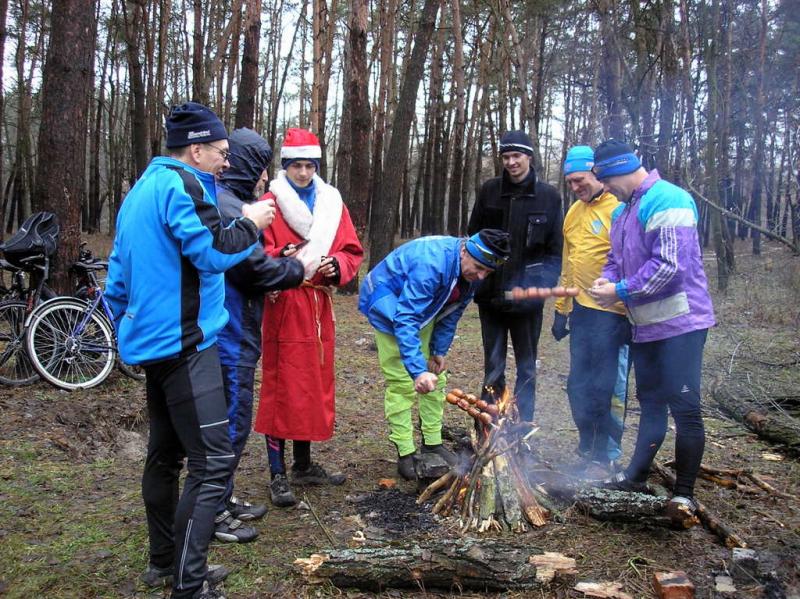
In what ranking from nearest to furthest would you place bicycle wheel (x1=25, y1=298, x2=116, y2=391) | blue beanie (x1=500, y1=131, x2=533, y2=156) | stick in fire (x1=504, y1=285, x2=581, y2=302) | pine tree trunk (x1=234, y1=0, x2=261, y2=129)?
stick in fire (x1=504, y1=285, x2=581, y2=302)
blue beanie (x1=500, y1=131, x2=533, y2=156)
bicycle wheel (x1=25, y1=298, x2=116, y2=391)
pine tree trunk (x1=234, y1=0, x2=261, y2=129)

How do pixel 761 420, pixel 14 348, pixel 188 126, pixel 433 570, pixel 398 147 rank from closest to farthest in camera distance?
pixel 188 126 → pixel 433 570 → pixel 761 420 → pixel 14 348 → pixel 398 147

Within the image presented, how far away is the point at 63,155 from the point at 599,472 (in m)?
5.62

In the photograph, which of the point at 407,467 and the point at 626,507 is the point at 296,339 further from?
the point at 626,507

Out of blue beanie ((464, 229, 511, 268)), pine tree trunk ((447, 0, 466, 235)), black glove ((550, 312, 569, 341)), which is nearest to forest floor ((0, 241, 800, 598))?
black glove ((550, 312, 569, 341))

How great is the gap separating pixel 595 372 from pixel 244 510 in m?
2.43

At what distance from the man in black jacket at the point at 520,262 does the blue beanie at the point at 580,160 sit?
367mm

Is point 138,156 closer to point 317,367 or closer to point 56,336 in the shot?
point 56,336

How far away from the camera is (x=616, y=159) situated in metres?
3.48

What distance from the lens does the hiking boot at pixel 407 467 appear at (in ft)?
13.5

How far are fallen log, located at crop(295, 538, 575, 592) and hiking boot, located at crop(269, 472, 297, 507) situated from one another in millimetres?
892

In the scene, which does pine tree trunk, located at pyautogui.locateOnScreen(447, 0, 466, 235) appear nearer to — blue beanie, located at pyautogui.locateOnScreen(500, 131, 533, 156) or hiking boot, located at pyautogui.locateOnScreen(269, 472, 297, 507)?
blue beanie, located at pyautogui.locateOnScreen(500, 131, 533, 156)

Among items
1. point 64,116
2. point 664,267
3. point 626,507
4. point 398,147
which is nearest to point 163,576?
point 626,507

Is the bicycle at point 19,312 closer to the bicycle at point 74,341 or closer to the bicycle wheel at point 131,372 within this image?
the bicycle at point 74,341

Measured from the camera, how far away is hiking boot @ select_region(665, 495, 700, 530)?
3.29m
